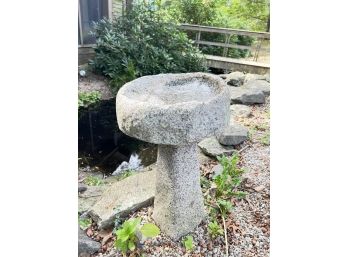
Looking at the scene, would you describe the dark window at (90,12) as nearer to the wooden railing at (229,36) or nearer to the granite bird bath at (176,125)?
the wooden railing at (229,36)

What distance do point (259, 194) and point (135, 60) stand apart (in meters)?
0.89

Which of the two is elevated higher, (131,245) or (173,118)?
(173,118)

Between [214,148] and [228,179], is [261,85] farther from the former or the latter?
[228,179]

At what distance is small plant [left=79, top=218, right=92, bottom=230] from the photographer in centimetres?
110

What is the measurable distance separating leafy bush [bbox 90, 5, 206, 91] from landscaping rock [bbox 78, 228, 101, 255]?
0.80 m

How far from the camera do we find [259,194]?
3.92 ft

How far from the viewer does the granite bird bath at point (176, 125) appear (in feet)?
2.57

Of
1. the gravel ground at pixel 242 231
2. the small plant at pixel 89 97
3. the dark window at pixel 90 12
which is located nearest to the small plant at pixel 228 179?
the gravel ground at pixel 242 231

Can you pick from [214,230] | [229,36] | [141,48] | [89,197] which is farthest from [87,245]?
[141,48]

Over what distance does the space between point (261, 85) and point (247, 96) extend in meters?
0.10

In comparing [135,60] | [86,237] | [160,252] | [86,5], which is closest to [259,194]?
[160,252]

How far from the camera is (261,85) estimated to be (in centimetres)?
170
